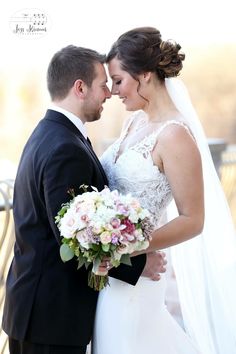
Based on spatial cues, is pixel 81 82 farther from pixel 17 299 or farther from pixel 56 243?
pixel 17 299

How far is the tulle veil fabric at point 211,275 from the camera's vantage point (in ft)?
8.63

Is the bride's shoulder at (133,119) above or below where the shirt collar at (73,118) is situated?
below

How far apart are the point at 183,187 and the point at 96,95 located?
0.49 m

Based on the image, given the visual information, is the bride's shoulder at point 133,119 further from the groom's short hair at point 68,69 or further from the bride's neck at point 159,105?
the groom's short hair at point 68,69

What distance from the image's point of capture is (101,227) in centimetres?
171

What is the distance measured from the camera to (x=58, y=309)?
2.01m

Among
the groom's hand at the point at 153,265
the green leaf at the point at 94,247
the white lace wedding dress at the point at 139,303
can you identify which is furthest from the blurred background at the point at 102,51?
the green leaf at the point at 94,247

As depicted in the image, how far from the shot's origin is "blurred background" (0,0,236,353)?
2775 millimetres

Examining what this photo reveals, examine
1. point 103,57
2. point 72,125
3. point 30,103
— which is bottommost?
point 30,103

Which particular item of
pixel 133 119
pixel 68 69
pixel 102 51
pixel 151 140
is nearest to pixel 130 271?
pixel 151 140

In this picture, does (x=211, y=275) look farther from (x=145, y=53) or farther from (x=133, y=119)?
(x=145, y=53)

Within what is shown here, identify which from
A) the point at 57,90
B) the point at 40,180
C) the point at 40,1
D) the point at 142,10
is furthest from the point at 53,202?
the point at 142,10

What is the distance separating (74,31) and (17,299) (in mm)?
1980

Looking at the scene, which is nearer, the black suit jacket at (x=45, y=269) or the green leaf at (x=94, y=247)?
the green leaf at (x=94, y=247)
